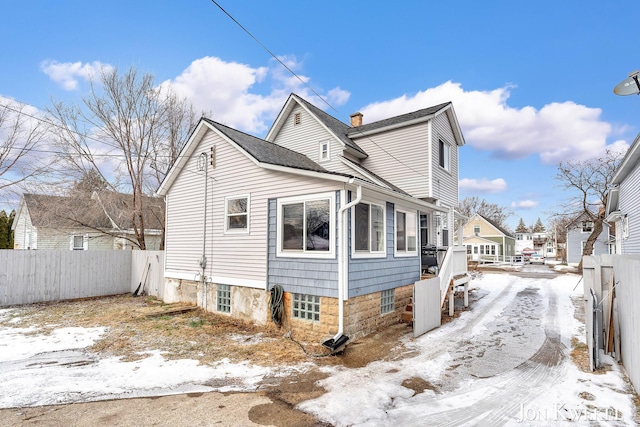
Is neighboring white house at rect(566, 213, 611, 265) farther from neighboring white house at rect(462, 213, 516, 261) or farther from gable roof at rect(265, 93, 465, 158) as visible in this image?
gable roof at rect(265, 93, 465, 158)

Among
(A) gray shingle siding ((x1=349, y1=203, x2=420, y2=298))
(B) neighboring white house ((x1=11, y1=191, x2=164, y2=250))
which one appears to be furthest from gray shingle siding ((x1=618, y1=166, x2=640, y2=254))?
(B) neighboring white house ((x1=11, y1=191, x2=164, y2=250))

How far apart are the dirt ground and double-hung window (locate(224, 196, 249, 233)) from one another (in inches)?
105

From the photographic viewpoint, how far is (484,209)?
61.8 m

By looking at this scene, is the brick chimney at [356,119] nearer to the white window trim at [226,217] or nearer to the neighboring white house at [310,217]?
the neighboring white house at [310,217]

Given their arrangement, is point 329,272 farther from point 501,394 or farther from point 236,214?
point 501,394

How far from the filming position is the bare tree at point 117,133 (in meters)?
16.4

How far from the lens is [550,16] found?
10.1m

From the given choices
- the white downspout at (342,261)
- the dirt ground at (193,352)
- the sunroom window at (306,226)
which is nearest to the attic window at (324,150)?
the sunroom window at (306,226)

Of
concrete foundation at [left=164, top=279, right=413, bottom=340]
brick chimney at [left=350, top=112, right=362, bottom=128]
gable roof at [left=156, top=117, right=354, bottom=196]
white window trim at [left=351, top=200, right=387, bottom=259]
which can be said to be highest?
brick chimney at [left=350, top=112, right=362, bottom=128]

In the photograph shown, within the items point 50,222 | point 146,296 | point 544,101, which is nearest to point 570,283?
point 544,101

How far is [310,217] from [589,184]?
29.6 metres

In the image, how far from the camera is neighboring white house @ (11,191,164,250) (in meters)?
17.0

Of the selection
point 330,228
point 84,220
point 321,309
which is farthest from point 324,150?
point 84,220

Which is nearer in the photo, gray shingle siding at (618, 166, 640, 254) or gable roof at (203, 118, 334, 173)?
gable roof at (203, 118, 334, 173)
